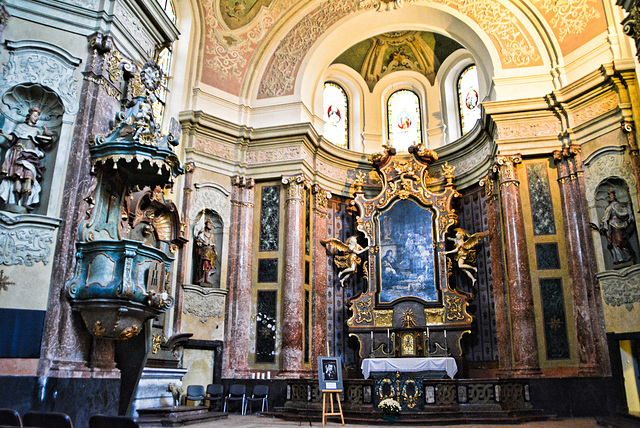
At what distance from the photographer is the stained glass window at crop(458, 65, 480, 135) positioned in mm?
18781

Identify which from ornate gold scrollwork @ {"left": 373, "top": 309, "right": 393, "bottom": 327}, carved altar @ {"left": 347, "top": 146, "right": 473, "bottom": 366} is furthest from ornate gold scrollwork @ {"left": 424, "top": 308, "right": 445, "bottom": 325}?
ornate gold scrollwork @ {"left": 373, "top": 309, "right": 393, "bottom": 327}

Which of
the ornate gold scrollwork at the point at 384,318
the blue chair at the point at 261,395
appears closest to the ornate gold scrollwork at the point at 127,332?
the blue chair at the point at 261,395

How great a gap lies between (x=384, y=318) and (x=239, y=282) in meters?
4.57

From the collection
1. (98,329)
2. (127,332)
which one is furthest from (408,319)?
(98,329)

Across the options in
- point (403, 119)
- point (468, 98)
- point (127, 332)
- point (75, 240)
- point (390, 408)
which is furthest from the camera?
point (403, 119)

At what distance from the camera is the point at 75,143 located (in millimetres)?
8930

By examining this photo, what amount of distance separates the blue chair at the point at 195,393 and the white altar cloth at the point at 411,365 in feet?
15.3

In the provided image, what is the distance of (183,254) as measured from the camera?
47.8ft

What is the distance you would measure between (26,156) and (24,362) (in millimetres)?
3199

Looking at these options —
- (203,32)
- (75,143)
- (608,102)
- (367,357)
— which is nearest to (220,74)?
(203,32)

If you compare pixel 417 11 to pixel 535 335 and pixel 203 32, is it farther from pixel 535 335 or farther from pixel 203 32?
pixel 535 335

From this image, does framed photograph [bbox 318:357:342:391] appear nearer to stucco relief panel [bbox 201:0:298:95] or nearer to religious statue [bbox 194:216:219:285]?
religious statue [bbox 194:216:219:285]

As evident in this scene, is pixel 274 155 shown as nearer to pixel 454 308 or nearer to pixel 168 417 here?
pixel 454 308

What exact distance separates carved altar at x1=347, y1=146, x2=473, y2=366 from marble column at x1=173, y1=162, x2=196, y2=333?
524 cm
